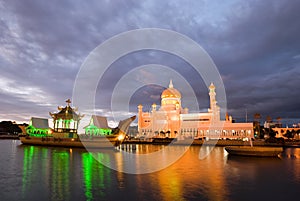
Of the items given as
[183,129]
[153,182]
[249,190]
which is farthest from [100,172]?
[183,129]

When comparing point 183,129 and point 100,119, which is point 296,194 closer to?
point 100,119

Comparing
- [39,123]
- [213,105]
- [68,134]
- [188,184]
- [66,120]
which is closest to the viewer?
[188,184]

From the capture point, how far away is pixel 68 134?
50969mm

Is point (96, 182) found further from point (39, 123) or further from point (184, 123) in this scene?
point (184, 123)

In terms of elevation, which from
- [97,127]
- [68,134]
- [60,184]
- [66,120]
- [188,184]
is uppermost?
[66,120]

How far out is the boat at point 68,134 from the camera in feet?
144

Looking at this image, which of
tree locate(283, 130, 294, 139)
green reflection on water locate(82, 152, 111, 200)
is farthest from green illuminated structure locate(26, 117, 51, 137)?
tree locate(283, 130, 294, 139)

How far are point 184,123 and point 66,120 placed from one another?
40.0 m

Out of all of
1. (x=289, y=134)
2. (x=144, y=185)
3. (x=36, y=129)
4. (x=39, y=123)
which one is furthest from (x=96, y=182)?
(x=289, y=134)

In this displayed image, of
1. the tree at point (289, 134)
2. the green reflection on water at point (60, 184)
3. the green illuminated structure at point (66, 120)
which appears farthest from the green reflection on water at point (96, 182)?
the tree at point (289, 134)

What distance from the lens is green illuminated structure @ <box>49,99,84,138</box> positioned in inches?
2098

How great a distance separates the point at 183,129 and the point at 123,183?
64450 mm

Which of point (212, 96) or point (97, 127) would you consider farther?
point (212, 96)

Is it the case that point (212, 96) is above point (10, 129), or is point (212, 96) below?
above
